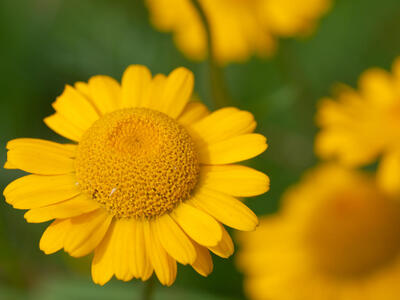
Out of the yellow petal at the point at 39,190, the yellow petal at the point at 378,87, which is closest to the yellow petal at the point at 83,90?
the yellow petal at the point at 39,190

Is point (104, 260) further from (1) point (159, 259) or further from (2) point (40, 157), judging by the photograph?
(2) point (40, 157)

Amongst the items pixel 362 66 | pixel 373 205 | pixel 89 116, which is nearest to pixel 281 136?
pixel 362 66

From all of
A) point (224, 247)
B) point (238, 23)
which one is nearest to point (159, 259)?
point (224, 247)

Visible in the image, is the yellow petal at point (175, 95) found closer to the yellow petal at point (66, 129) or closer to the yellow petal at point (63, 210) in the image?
the yellow petal at point (66, 129)

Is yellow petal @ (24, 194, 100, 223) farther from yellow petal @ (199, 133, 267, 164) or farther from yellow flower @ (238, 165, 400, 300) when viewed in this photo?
yellow flower @ (238, 165, 400, 300)

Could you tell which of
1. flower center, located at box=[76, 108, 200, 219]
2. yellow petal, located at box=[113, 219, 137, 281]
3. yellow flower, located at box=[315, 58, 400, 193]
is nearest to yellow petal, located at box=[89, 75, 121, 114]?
flower center, located at box=[76, 108, 200, 219]

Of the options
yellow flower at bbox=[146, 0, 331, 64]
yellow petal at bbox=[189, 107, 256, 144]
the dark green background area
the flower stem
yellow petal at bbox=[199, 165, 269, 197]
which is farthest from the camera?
yellow flower at bbox=[146, 0, 331, 64]
